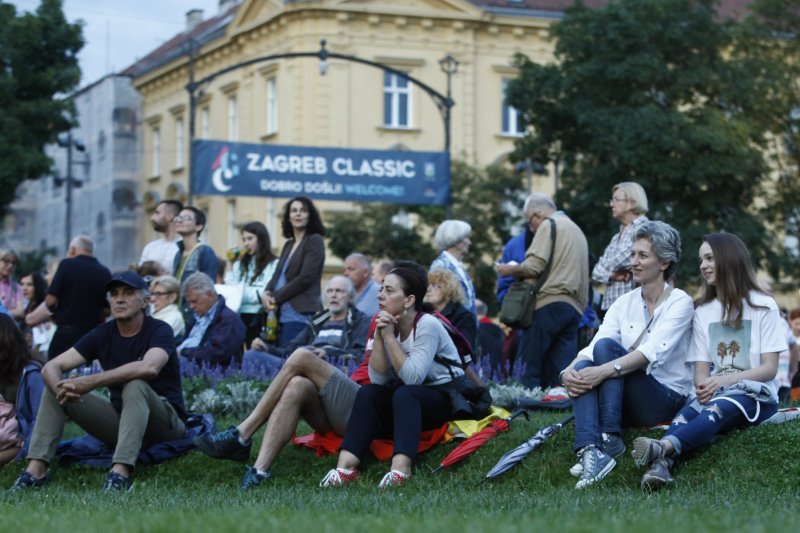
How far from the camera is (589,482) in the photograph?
34.9 feet

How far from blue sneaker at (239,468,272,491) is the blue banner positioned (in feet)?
60.5

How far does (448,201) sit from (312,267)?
14982 millimetres

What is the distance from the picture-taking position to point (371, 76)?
57594 millimetres

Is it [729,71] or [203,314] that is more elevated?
[729,71]

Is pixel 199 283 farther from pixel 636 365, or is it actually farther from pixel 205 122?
pixel 205 122

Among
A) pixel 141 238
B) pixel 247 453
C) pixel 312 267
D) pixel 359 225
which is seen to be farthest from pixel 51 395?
pixel 141 238

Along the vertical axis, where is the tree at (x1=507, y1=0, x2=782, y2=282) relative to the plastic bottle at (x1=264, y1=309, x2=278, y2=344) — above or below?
above

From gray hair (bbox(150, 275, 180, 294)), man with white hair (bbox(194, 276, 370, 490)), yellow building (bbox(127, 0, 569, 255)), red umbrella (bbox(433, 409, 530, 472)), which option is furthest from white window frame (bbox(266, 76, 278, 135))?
red umbrella (bbox(433, 409, 530, 472))

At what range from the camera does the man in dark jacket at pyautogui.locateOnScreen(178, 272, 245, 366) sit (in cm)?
1609

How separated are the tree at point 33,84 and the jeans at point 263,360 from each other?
30.4m

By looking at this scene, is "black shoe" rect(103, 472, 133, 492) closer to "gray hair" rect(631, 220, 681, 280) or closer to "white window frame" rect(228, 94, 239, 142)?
"gray hair" rect(631, 220, 681, 280)

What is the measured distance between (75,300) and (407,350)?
5.59 metres

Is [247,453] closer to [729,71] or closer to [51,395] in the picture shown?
[51,395]

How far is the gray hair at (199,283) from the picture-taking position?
1599cm
